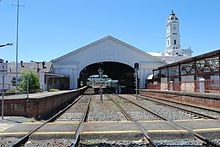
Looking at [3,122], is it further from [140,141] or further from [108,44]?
[108,44]

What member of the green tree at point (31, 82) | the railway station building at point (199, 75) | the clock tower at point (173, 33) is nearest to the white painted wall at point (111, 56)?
the railway station building at point (199, 75)

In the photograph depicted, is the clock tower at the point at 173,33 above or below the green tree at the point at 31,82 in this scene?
above

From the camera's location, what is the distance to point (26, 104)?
12.4 meters

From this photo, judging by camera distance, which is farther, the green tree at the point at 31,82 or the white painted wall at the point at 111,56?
the white painted wall at the point at 111,56

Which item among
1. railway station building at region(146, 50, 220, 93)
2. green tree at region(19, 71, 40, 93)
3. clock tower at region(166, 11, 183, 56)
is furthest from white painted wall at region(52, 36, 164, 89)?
clock tower at region(166, 11, 183, 56)

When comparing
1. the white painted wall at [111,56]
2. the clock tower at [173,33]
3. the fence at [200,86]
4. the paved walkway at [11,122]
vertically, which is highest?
the clock tower at [173,33]

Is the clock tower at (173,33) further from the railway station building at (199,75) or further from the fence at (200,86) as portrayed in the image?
the fence at (200,86)

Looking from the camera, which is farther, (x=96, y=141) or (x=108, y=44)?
(x=108, y=44)

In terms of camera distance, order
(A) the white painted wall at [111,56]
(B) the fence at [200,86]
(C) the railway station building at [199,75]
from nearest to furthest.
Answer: (B) the fence at [200,86] → (C) the railway station building at [199,75] → (A) the white painted wall at [111,56]

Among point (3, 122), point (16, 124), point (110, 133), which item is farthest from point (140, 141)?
point (3, 122)

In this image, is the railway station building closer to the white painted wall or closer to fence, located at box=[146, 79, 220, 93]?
fence, located at box=[146, 79, 220, 93]

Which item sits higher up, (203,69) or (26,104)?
(203,69)

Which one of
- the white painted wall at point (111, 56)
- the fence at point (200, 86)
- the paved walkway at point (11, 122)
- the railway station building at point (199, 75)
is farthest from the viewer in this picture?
the white painted wall at point (111, 56)

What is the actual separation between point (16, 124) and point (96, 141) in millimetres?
3968
